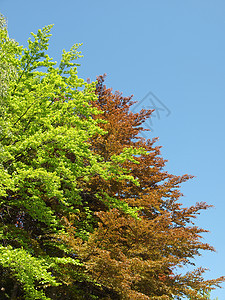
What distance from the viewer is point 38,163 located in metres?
10.1

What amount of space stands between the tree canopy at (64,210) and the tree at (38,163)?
4cm

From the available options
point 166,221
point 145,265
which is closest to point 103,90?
point 166,221

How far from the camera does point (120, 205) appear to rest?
12.4 metres

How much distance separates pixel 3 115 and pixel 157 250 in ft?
26.7

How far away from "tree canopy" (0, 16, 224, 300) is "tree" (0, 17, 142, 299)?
4 centimetres

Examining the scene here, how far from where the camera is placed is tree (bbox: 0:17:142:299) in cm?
916

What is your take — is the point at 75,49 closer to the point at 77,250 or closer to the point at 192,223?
the point at 77,250

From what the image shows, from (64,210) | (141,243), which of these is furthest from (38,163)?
(141,243)

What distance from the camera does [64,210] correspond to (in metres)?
11.9

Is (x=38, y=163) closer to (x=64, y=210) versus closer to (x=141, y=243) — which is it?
(x=64, y=210)

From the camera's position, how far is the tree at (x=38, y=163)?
30.0 feet

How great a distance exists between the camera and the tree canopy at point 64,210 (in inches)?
367

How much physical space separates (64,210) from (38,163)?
286 cm

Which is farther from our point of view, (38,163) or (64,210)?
(64,210)
